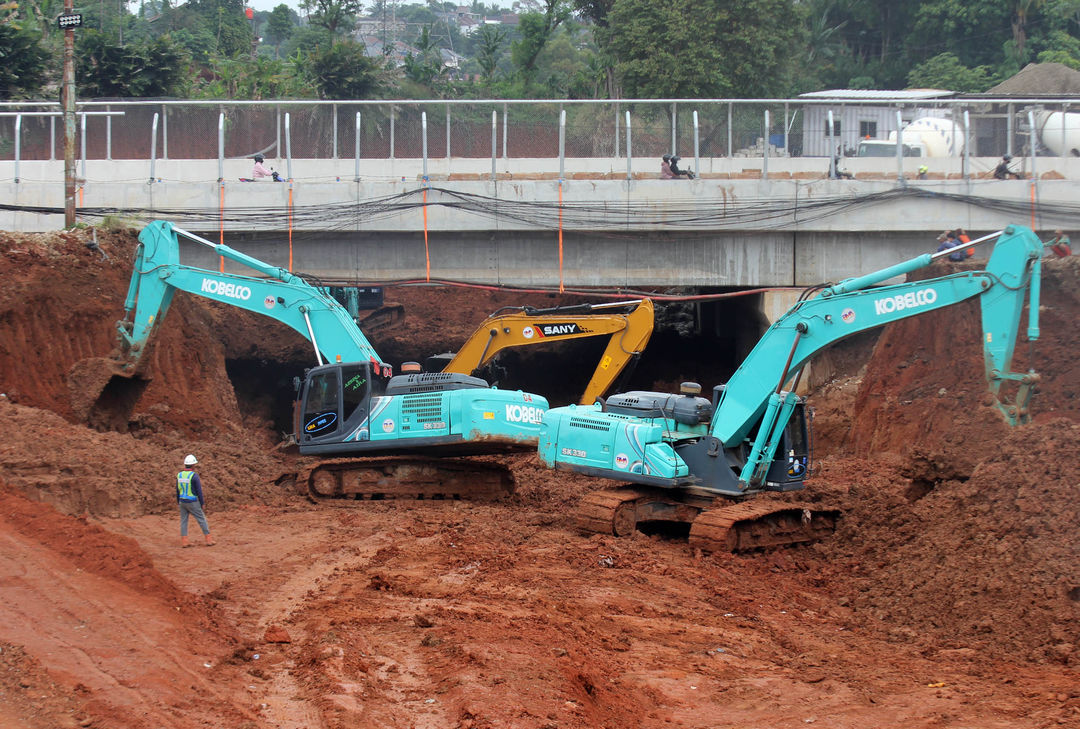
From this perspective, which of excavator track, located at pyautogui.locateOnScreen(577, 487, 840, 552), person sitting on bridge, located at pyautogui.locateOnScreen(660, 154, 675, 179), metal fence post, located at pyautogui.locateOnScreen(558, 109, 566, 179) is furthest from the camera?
person sitting on bridge, located at pyautogui.locateOnScreen(660, 154, 675, 179)

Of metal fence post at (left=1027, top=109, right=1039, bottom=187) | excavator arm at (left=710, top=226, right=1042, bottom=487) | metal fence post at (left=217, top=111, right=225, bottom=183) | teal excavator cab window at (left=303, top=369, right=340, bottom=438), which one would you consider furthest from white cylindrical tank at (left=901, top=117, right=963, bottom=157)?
metal fence post at (left=217, top=111, right=225, bottom=183)

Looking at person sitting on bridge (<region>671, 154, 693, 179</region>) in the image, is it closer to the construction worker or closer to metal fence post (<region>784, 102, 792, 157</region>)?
metal fence post (<region>784, 102, 792, 157</region>)

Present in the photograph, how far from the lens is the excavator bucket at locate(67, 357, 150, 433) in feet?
62.0

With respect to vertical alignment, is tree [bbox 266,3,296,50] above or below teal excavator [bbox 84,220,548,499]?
above

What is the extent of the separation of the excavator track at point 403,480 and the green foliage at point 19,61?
23535 mm

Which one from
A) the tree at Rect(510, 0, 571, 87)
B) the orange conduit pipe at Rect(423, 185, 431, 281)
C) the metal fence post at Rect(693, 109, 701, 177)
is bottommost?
the orange conduit pipe at Rect(423, 185, 431, 281)

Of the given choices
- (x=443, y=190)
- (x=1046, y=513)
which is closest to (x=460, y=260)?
(x=443, y=190)

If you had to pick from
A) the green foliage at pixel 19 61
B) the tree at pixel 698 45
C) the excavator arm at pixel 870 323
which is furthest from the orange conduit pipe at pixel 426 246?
the green foliage at pixel 19 61

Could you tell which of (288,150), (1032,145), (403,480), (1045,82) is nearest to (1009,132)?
(1032,145)

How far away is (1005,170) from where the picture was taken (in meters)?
24.0

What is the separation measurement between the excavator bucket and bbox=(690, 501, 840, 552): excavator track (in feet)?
35.2

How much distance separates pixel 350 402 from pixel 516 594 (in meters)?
6.83

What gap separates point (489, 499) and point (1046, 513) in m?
9.31

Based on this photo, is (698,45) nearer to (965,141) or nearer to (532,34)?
(965,141)
